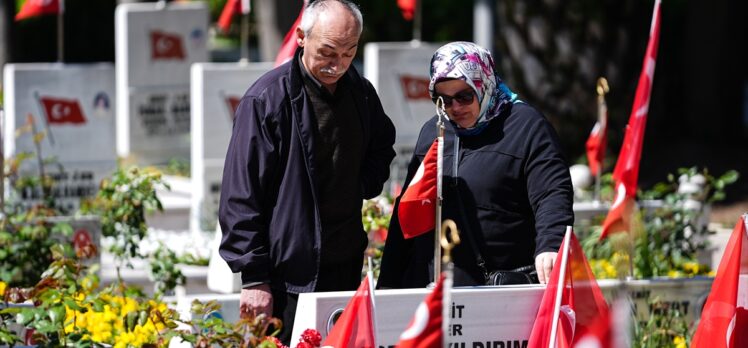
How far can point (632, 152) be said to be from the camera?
279 inches

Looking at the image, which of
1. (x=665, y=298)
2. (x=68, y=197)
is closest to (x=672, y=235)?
(x=665, y=298)

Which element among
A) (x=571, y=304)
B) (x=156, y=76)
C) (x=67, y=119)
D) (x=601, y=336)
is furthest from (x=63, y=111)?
(x=601, y=336)

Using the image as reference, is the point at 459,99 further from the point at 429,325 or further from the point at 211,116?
the point at 211,116

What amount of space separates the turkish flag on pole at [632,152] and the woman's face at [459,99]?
2.37m

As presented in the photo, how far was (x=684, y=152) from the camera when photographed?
55.5ft

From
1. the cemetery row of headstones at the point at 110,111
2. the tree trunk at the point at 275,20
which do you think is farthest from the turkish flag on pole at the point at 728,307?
the tree trunk at the point at 275,20

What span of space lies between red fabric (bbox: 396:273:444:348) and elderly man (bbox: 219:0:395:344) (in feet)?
3.64

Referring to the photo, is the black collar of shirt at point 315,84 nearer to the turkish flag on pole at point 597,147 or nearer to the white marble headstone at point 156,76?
the turkish flag on pole at point 597,147

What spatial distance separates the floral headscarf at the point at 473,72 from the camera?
477cm

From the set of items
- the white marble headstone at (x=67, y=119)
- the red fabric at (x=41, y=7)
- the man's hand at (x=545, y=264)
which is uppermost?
the red fabric at (x=41, y=7)

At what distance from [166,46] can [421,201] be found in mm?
9734

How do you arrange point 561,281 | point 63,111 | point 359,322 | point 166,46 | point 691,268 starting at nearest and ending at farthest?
1. point 359,322
2. point 561,281
3. point 691,268
4. point 63,111
5. point 166,46

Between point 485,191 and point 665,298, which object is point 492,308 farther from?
point 665,298

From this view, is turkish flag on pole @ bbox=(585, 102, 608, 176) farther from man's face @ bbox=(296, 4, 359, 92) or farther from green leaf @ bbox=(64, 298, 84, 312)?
green leaf @ bbox=(64, 298, 84, 312)
